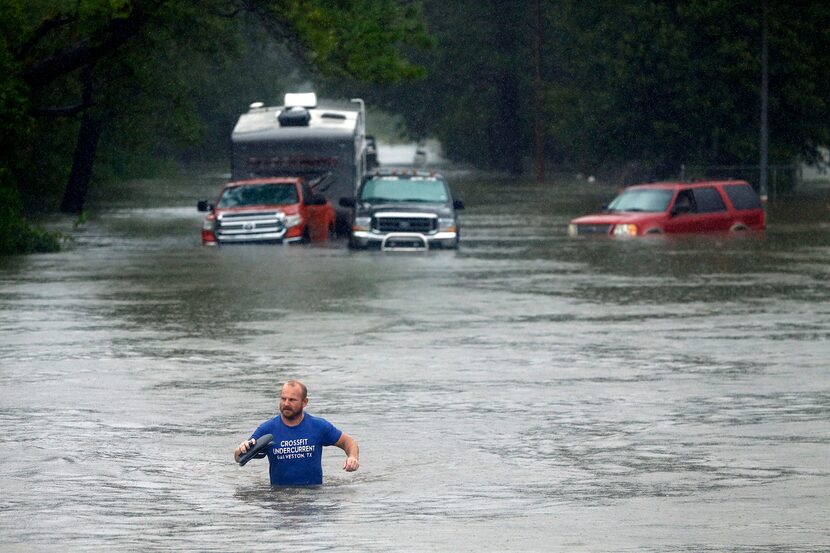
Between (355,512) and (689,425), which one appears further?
(689,425)

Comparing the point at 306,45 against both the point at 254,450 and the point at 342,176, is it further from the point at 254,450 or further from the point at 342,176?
the point at 254,450

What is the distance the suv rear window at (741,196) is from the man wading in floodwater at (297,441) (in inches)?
1223

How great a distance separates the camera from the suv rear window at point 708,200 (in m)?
39.9

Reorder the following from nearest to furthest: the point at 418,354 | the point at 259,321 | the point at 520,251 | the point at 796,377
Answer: the point at 796,377 → the point at 418,354 → the point at 259,321 → the point at 520,251

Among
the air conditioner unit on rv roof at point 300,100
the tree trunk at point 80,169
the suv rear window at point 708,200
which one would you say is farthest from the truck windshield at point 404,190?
the tree trunk at point 80,169

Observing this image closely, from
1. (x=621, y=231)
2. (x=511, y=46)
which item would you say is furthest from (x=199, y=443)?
(x=511, y=46)

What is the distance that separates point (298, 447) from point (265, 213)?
2661cm

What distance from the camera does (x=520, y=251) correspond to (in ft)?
119

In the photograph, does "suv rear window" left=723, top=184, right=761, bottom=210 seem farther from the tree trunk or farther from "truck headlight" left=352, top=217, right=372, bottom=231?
the tree trunk

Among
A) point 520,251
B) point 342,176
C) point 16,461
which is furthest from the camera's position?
point 342,176

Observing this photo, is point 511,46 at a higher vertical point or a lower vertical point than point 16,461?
higher

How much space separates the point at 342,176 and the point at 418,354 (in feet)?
77.1

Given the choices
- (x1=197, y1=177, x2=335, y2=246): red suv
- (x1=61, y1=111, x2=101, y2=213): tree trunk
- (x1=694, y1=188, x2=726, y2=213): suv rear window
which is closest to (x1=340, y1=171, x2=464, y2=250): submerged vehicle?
(x1=197, y1=177, x2=335, y2=246): red suv

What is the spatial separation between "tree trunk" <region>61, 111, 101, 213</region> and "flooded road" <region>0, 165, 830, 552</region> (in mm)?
24755
